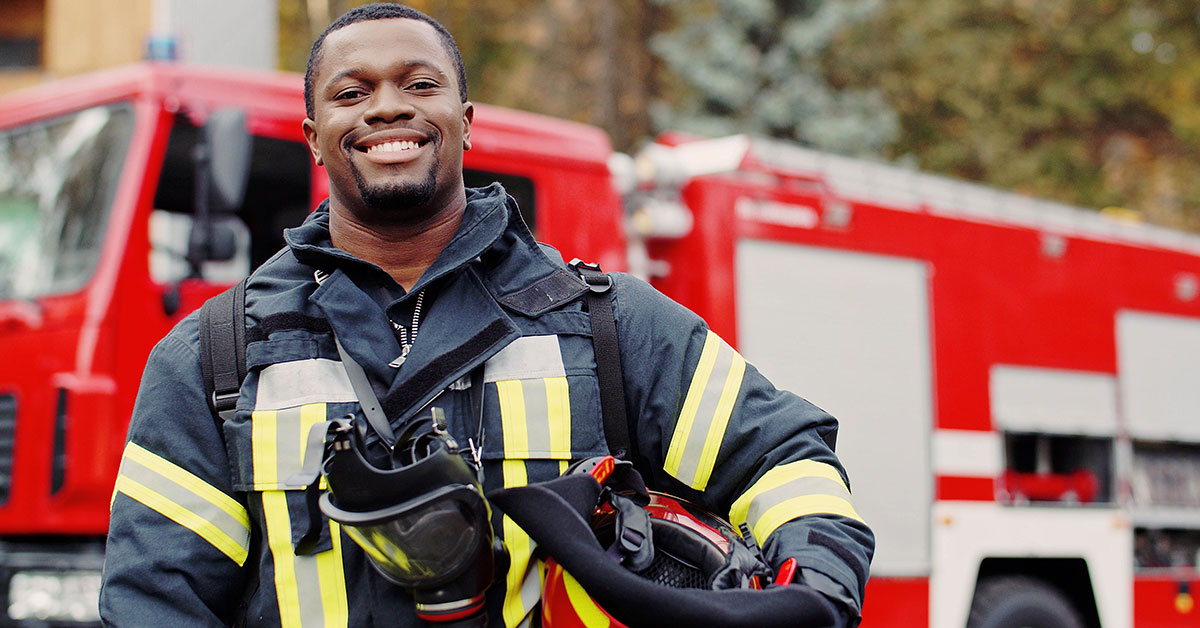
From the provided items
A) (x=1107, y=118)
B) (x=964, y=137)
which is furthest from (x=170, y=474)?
(x=1107, y=118)

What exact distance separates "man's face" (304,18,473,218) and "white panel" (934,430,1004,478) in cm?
412

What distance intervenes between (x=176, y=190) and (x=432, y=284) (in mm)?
2882

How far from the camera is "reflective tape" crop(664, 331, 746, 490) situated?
1.87m

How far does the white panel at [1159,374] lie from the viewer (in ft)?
20.8

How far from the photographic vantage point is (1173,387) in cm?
656

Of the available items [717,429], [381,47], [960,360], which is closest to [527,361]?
[717,429]

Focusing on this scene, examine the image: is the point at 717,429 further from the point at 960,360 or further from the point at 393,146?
the point at 960,360

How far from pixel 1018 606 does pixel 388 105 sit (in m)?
4.51

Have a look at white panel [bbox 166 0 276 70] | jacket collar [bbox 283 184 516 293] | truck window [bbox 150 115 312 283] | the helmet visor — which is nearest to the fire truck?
truck window [bbox 150 115 312 283]

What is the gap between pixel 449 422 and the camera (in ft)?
5.93

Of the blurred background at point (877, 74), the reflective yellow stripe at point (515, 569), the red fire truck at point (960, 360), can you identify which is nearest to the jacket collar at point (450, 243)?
the reflective yellow stripe at point (515, 569)

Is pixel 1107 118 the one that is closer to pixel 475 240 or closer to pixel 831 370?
pixel 831 370

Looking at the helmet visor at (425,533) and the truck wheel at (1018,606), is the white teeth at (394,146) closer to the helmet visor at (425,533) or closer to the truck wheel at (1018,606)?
the helmet visor at (425,533)

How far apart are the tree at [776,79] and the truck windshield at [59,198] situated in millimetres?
9578
